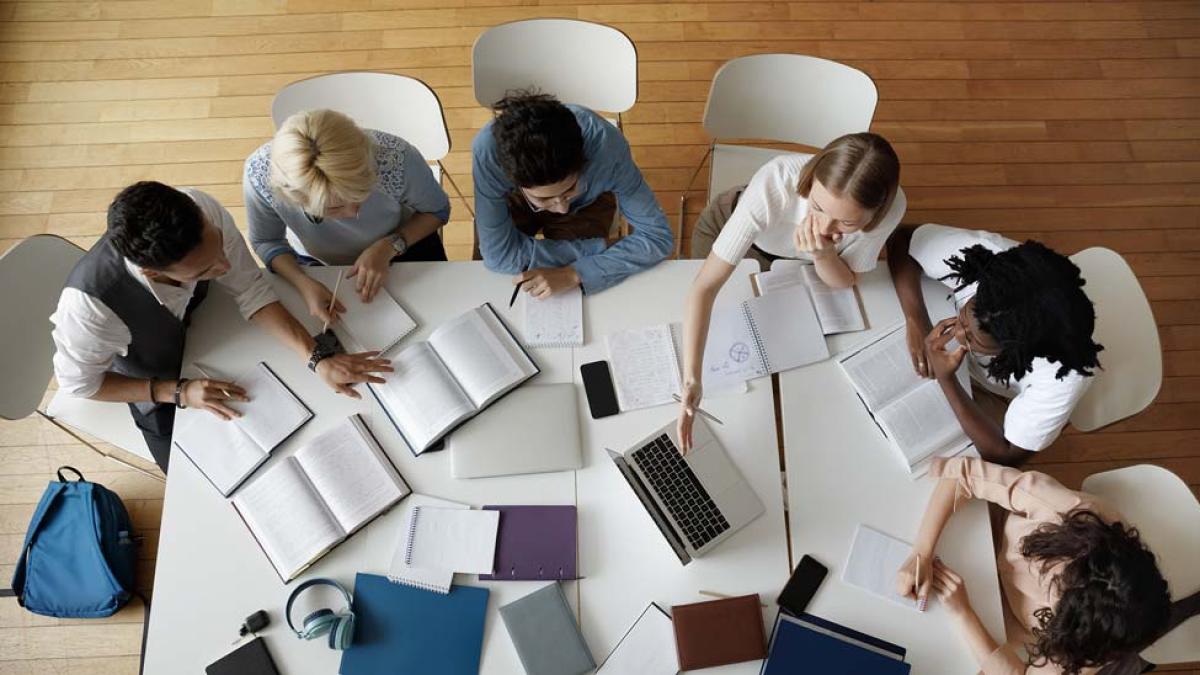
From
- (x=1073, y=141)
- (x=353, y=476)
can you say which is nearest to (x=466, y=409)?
(x=353, y=476)

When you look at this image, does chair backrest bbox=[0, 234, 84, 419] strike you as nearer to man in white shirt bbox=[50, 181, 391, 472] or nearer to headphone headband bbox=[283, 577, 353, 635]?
man in white shirt bbox=[50, 181, 391, 472]

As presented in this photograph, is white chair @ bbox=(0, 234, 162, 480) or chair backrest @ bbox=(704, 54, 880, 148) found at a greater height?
chair backrest @ bbox=(704, 54, 880, 148)

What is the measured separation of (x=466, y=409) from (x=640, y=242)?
2.20ft

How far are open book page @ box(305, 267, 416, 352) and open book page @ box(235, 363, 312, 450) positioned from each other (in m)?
0.20

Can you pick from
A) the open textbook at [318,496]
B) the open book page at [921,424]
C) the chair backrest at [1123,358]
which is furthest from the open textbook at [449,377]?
the chair backrest at [1123,358]

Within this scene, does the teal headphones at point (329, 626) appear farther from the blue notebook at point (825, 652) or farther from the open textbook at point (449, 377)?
the blue notebook at point (825, 652)

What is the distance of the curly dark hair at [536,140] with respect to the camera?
1807 mm

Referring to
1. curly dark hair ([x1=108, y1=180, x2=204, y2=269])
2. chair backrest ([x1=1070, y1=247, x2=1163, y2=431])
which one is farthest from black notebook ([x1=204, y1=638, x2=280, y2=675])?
chair backrest ([x1=1070, y1=247, x2=1163, y2=431])

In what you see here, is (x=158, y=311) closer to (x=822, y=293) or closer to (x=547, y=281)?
(x=547, y=281)

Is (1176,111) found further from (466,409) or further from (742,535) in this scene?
(466,409)

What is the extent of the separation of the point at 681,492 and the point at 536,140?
0.91 m

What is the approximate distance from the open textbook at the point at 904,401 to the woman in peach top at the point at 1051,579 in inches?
2.8

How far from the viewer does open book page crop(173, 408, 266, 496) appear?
191cm

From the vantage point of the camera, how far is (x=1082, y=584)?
5.28ft
